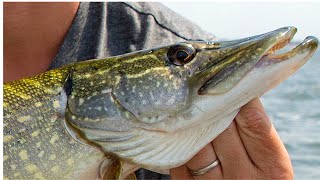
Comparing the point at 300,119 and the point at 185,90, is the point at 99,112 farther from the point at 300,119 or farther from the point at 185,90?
the point at 300,119

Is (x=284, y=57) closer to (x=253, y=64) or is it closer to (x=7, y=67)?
(x=253, y=64)

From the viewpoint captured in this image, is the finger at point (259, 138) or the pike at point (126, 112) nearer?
the pike at point (126, 112)

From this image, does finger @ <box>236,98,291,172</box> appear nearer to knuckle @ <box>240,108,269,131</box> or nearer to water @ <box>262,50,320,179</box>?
knuckle @ <box>240,108,269,131</box>

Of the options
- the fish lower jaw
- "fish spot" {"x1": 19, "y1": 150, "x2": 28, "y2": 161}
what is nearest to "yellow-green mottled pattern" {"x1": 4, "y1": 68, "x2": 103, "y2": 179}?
"fish spot" {"x1": 19, "y1": 150, "x2": 28, "y2": 161}

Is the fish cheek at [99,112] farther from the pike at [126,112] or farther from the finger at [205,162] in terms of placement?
the finger at [205,162]

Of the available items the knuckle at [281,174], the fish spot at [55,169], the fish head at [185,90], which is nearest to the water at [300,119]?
the knuckle at [281,174]

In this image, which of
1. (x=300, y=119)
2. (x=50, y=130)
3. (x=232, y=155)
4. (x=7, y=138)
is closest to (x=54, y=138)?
(x=50, y=130)
